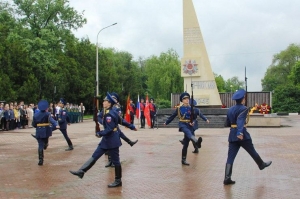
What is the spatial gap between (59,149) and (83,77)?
40.5 meters

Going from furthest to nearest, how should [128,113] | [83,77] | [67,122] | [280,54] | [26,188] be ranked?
[280,54] < [83,77] < [128,113] < [67,122] < [26,188]

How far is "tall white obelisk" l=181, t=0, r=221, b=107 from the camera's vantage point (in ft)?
108

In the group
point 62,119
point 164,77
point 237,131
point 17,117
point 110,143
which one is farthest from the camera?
point 164,77

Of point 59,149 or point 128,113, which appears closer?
point 59,149

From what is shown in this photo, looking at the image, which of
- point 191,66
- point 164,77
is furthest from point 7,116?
point 164,77

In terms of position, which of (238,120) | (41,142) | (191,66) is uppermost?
(191,66)

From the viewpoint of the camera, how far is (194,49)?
33.1 meters

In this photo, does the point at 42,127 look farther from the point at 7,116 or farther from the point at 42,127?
the point at 7,116

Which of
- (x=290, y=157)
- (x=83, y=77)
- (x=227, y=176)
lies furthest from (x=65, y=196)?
(x=83, y=77)

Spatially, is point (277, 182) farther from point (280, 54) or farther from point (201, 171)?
point (280, 54)

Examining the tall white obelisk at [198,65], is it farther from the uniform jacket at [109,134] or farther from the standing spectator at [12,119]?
the uniform jacket at [109,134]

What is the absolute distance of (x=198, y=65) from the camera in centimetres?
3300

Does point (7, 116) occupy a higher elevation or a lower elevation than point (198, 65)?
lower

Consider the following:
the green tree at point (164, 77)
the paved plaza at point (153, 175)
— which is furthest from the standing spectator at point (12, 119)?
the green tree at point (164, 77)
